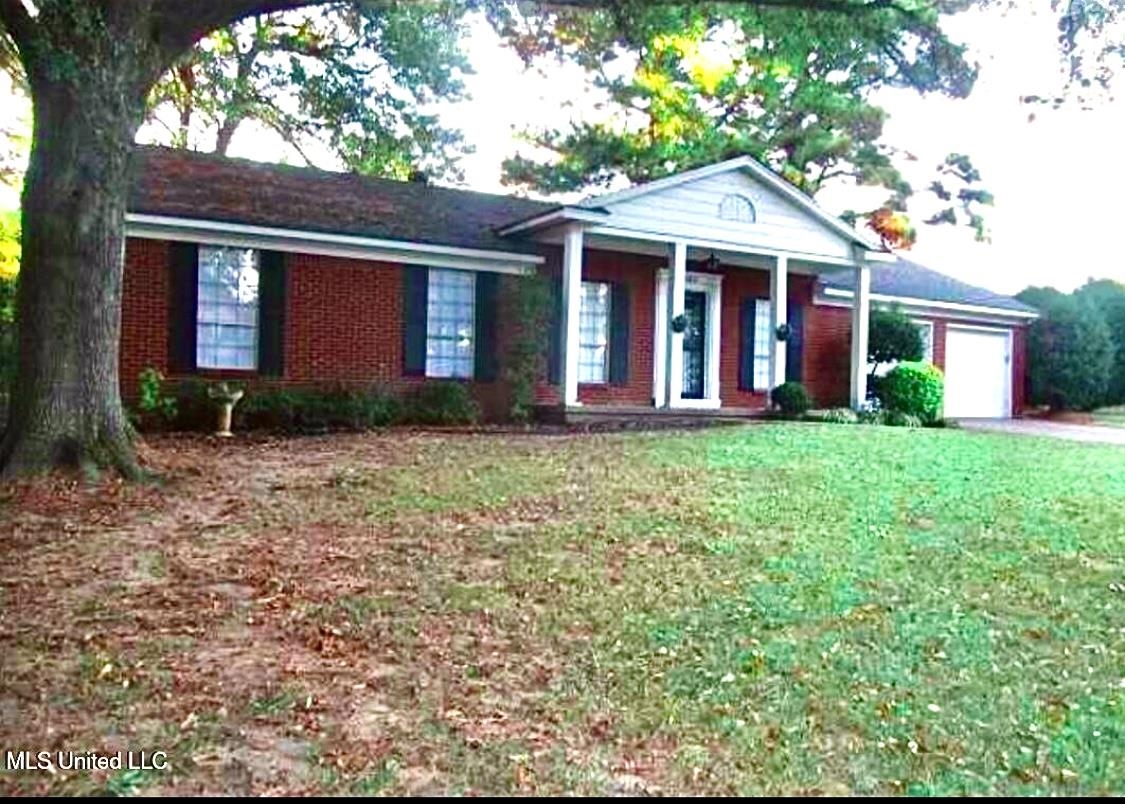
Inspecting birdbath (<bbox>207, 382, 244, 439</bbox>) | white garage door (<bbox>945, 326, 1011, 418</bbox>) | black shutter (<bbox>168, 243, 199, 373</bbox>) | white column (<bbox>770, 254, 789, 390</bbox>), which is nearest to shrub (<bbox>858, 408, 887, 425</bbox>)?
white column (<bbox>770, 254, 789, 390</bbox>)

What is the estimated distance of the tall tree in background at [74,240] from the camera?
876 centimetres

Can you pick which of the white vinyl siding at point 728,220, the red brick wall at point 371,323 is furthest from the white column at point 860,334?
the red brick wall at point 371,323

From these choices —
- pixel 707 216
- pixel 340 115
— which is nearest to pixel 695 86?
pixel 707 216

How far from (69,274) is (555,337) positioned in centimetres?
819

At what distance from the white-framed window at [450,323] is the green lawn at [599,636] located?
6.56 m

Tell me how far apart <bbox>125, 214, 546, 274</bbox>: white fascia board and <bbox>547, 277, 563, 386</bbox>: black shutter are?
2.63 feet

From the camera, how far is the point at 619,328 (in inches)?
691

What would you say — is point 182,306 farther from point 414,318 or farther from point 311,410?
point 414,318

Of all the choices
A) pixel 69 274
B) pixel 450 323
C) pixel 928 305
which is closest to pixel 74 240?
pixel 69 274

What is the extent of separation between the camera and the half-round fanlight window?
1666 centimetres

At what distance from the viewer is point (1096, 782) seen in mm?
3672

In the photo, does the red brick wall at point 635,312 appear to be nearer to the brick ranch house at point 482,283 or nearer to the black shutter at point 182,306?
the brick ranch house at point 482,283

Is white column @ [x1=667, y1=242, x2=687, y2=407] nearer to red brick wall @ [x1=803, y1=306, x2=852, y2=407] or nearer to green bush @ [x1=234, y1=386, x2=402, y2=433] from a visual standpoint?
red brick wall @ [x1=803, y1=306, x2=852, y2=407]

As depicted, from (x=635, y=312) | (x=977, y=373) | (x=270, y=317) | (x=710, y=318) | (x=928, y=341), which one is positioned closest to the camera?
(x=270, y=317)
